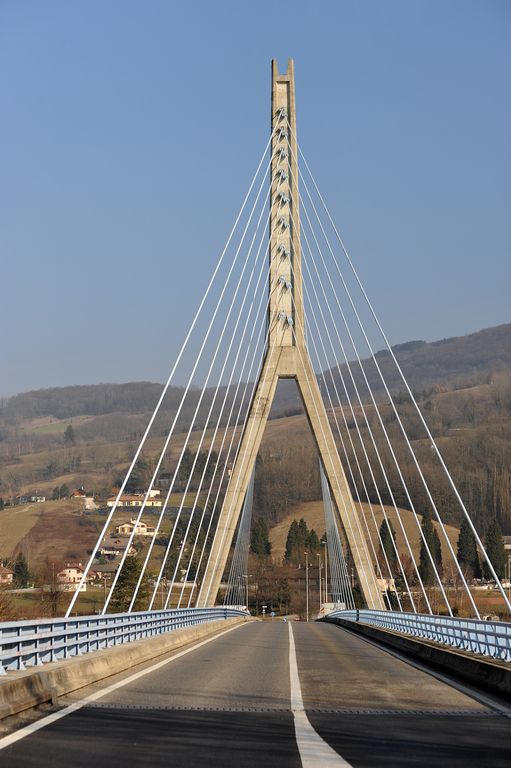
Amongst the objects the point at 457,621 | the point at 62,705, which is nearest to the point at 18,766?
the point at 62,705

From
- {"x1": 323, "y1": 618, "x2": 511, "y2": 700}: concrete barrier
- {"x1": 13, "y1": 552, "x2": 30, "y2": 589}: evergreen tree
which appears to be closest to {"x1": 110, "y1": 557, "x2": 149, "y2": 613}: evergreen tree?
{"x1": 13, "y1": 552, "x2": 30, "y2": 589}: evergreen tree

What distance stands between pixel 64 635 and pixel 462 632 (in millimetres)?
9814

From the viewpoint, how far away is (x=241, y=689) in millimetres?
16828

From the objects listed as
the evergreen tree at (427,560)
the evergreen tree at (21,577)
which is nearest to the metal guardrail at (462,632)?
the evergreen tree at (21,577)

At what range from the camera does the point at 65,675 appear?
15.5 m

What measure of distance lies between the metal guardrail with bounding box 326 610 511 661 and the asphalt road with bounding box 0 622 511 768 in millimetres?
1354

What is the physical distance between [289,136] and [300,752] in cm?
4416

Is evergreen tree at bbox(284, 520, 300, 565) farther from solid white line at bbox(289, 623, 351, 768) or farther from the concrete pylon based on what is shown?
solid white line at bbox(289, 623, 351, 768)

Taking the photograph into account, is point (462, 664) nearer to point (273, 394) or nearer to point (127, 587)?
point (273, 394)

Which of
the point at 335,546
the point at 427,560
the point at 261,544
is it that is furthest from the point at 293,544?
the point at 335,546

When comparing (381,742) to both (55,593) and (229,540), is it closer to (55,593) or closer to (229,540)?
(229,540)

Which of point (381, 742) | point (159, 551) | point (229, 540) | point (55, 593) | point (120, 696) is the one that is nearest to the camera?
point (381, 742)

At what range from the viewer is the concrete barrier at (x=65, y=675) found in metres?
12.7

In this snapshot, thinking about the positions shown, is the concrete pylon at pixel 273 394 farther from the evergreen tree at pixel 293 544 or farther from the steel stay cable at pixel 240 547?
the evergreen tree at pixel 293 544
